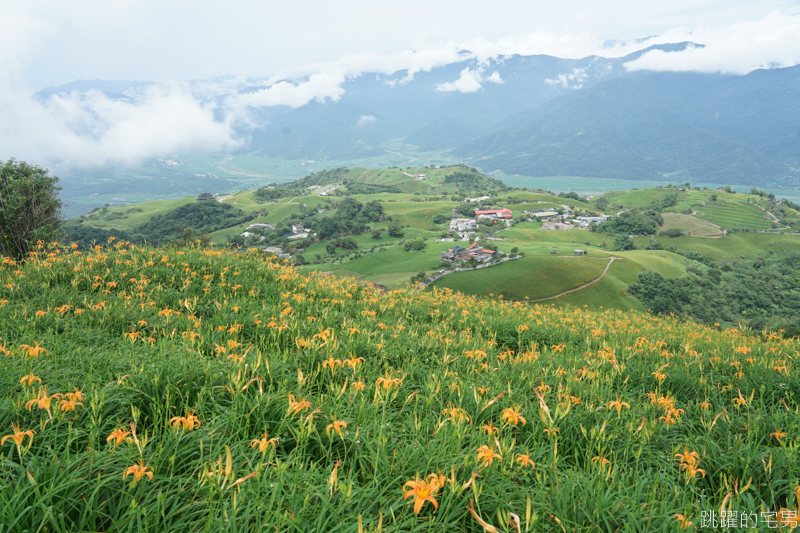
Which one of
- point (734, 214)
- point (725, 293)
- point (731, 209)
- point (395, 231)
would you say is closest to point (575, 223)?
point (734, 214)

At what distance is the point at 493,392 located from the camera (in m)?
3.35

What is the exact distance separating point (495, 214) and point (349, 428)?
15003 cm

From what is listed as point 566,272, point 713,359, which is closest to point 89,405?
point 713,359

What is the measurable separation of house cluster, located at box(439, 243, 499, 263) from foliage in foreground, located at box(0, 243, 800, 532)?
75723 millimetres

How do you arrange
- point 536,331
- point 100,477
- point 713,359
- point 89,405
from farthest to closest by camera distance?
point 536,331 < point 713,359 < point 89,405 < point 100,477

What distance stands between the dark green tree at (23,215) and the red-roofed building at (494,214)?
139 metres

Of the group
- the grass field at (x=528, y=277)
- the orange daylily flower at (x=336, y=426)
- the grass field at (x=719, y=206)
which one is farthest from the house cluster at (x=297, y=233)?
the grass field at (x=719, y=206)

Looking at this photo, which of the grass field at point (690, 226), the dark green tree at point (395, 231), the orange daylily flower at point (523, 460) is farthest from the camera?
the dark green tree at point (395, 231)

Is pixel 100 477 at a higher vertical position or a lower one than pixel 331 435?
higher

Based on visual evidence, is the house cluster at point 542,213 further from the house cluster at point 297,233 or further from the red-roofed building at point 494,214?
the house cluster at point 297,233

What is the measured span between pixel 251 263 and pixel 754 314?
318 ft

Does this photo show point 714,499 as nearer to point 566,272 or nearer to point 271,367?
point 271,367

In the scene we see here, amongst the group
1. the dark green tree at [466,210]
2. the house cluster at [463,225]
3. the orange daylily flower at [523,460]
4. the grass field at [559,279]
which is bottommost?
the grass field at [559,279]

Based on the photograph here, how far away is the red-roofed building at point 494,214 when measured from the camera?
144m
